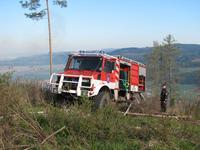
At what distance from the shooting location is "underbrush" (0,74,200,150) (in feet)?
26.7

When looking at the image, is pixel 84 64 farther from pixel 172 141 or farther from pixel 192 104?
pixel 172 141

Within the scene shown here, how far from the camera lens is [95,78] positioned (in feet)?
55.1

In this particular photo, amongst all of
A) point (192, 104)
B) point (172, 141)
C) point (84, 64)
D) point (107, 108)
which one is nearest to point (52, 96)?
point (84, 64)

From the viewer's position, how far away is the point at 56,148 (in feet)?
27.0

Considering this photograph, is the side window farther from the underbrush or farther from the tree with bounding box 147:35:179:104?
the tree with bounding box 147:35:179:104

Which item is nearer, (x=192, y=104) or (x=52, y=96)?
(x=192, y=104)

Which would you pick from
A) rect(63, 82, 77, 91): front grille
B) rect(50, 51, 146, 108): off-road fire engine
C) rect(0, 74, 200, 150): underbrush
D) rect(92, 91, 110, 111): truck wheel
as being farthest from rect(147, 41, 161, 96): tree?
rect(0, 74, 200, 150): underbrush

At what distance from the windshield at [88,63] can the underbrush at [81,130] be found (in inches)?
294

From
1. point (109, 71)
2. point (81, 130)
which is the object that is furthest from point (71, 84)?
point (81, 130)

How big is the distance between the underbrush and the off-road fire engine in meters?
5.55

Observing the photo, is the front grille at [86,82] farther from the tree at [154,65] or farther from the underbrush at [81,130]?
the tree at [154,65]

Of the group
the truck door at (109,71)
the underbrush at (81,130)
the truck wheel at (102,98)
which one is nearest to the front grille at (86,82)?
the truck wheel at (102,98)

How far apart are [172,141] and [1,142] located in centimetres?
356

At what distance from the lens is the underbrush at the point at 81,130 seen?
813 cm
